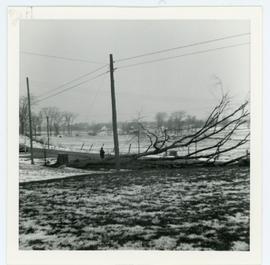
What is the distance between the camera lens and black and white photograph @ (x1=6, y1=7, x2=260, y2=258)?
7.63ft

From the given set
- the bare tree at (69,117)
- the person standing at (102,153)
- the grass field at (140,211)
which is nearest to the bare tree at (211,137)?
the grass field at (140,211)

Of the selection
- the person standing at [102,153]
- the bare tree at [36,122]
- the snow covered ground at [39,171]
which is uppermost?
the bare tree at [36,122]

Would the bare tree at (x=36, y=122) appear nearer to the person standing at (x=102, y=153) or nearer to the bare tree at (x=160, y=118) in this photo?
the person standing at (x=102, y=153)

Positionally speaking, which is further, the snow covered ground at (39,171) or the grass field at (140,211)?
the snow covered ground at (39,171)

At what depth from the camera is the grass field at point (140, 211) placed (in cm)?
226

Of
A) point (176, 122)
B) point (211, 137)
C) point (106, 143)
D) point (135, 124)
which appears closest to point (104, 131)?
point (106, 143)

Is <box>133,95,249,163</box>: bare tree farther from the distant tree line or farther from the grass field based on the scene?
the distant tree line

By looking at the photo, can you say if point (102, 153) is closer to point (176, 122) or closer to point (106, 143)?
point (106, 143)
